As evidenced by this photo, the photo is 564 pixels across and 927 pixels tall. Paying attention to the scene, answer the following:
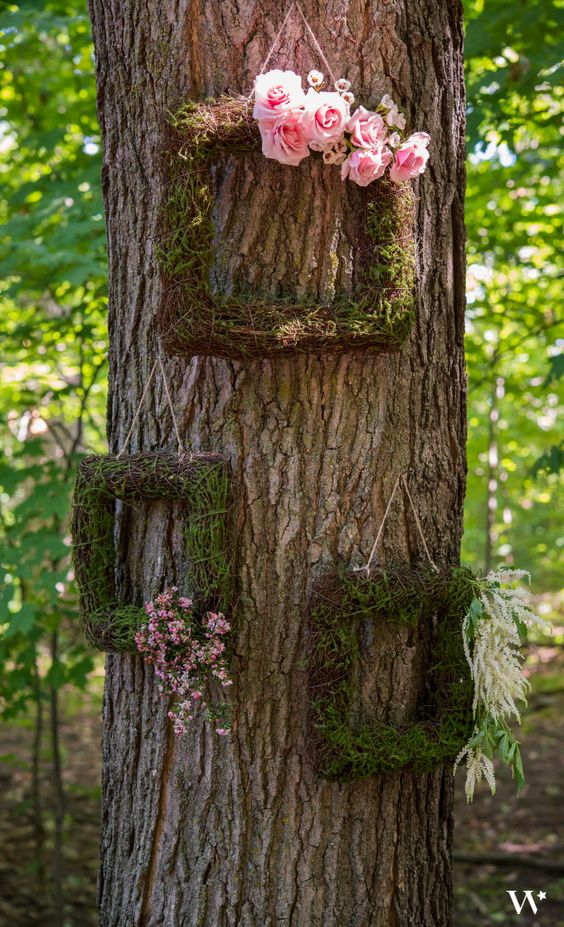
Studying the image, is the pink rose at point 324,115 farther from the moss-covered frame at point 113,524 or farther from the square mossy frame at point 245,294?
the moss-covered frame at point 113,524

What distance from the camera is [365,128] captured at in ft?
5.26

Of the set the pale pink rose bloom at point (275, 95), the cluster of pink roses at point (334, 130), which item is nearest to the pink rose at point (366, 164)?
the cluster of pink roses at point (334, 130)

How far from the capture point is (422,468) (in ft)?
6.10

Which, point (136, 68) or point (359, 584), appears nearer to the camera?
point (359, 584)

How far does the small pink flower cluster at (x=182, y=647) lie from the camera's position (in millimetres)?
1660

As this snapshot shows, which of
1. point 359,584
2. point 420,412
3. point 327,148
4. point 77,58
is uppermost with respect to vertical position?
point 77,58

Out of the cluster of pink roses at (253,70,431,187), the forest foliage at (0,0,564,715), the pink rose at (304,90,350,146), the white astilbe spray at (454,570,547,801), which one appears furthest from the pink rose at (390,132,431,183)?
the forest foliage at (0,0,564,715)

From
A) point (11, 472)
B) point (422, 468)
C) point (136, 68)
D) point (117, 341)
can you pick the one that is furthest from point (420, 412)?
point (11, 472)

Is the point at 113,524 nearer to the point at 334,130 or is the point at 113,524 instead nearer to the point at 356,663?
the point at 356,663

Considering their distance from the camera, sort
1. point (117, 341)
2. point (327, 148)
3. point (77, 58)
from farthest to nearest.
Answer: point (77, 58)
point (117, 341)
point (327, 148)

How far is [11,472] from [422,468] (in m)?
2.13

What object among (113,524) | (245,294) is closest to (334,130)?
(245,294)

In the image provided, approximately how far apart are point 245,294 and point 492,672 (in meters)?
1.02

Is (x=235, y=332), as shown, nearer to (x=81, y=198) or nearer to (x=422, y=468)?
(x=422, y=468)
